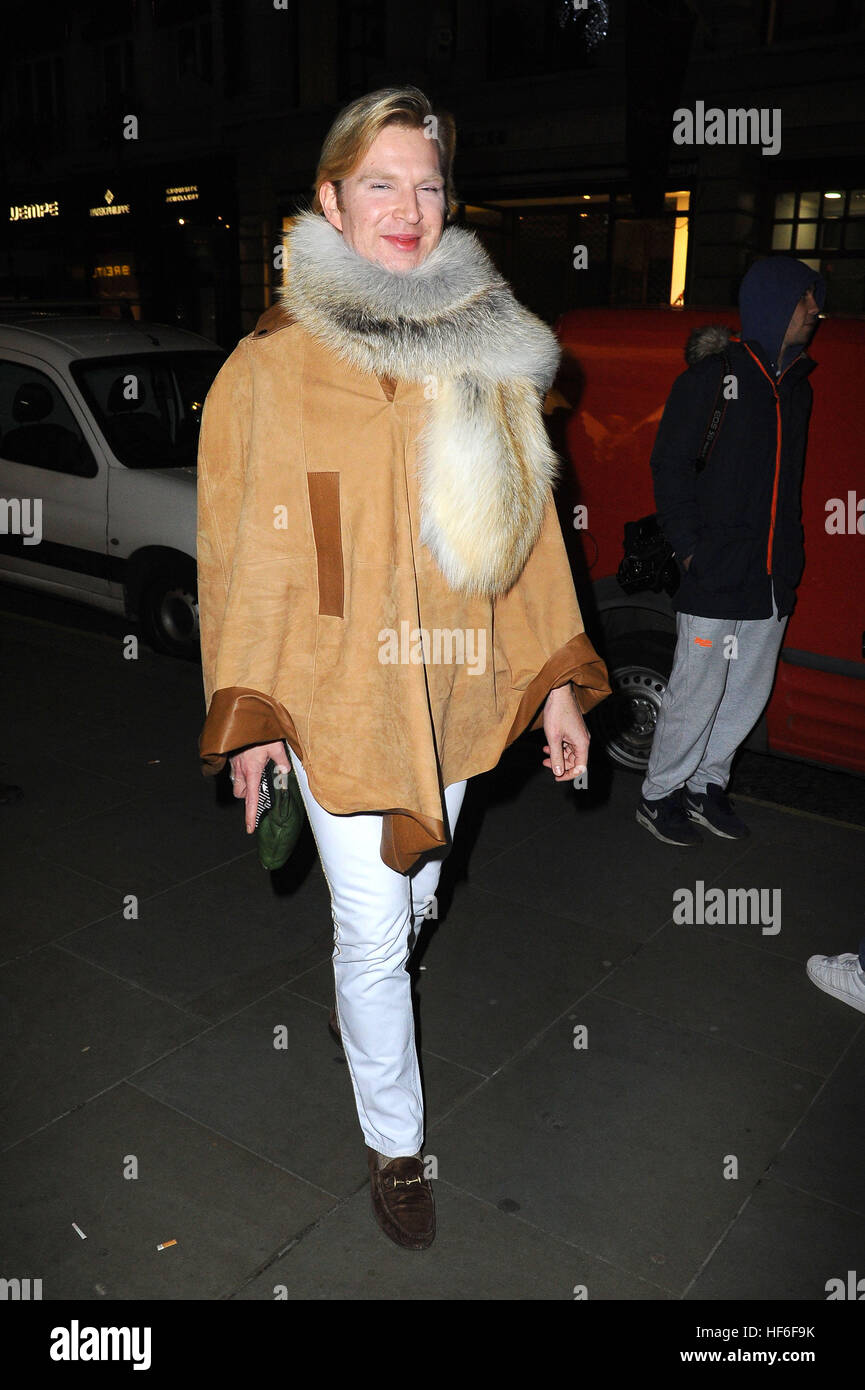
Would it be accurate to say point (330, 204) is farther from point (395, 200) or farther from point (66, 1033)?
point (66, 1033)

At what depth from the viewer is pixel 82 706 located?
6.21m

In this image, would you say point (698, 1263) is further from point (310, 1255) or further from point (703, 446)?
point (703, 446)

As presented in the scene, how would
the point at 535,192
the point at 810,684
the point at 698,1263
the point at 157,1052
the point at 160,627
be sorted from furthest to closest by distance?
the point at 535,192 → the point at 160,627 → the point at 810,684 → the point at 157,1052 → the point at 698,1263

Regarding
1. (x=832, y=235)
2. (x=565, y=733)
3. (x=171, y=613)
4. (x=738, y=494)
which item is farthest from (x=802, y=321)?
(x=832, y=235)

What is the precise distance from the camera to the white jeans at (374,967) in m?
2.46

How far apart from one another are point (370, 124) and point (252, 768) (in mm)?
1412

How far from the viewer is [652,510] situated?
16.1 feet

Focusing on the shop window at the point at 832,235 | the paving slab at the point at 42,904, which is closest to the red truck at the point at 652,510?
the paving slab at the point at 42,904

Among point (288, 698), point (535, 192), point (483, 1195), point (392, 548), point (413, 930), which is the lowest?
point (483, 1195)

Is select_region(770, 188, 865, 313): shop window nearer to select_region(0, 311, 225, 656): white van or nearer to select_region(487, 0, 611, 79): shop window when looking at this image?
select_region(487, 0, 611, 79): shop window

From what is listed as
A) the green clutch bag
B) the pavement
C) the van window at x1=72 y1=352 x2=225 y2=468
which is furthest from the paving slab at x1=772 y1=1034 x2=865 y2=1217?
the van window at x1=72 y1=352 x2=225 y2=468

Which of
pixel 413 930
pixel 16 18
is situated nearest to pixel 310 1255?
pixel 413 930

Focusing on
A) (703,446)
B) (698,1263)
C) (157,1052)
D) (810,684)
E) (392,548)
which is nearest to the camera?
(392,548)

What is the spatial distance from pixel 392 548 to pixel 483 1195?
1656mm
